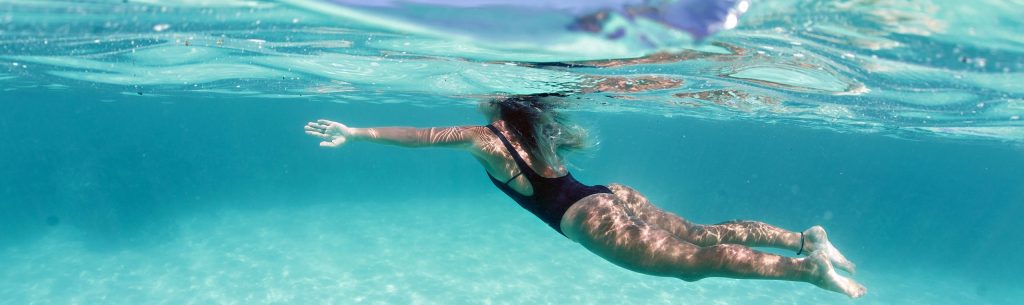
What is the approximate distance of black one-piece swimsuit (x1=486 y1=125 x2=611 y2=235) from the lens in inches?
227

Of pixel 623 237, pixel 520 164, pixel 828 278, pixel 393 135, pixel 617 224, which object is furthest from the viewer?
pixel 520 164

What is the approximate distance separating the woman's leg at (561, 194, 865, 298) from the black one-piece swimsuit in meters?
0.13

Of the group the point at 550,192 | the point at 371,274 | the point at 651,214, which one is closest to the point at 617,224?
the point at 550,192

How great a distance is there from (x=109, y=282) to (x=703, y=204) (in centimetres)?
3947

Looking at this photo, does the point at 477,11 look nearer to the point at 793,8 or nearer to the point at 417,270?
the point at 793,8

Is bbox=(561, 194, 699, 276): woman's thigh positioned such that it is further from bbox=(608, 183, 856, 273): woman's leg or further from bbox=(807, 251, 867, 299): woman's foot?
bbox=(807, 251, 867, 299): woman's foot

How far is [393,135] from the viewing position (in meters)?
5.53

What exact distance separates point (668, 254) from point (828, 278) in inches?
56.0

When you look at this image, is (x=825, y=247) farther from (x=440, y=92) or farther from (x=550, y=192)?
(x=440, y=92)

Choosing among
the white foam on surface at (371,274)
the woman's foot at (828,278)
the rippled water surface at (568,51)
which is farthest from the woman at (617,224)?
the white foam on surface at (371,274)

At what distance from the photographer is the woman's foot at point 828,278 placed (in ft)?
15.4

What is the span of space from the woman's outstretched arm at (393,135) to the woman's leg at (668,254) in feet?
5.03

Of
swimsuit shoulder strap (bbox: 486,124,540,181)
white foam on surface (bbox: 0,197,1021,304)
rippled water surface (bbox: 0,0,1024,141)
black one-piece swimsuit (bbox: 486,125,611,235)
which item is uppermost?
rippled water surface (bbox: 0,0,1024,141)

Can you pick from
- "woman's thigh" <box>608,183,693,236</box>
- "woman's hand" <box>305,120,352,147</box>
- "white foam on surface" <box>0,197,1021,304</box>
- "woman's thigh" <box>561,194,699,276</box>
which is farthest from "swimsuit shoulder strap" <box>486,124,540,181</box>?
"white foam on surface" <box>0,197,1021,304</box>
